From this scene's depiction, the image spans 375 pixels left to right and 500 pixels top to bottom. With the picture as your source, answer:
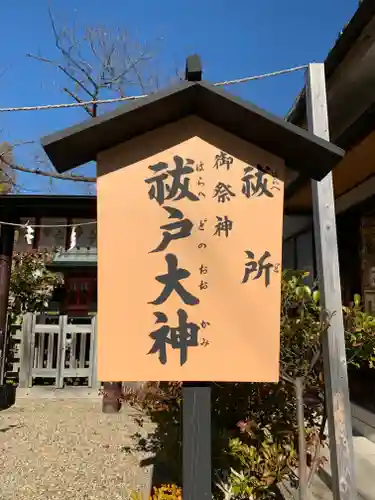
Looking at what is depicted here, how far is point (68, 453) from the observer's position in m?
5.53

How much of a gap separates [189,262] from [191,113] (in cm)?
91

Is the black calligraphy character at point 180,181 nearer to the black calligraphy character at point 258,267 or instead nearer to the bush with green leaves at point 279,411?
the black calligraphy character at point 258,267

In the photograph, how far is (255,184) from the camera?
248 centimetres

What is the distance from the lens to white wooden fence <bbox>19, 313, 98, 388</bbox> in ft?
30.2

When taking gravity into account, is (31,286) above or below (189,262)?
above

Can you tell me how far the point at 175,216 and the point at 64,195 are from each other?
260 inches

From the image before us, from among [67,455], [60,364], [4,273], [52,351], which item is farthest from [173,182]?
[52,351]

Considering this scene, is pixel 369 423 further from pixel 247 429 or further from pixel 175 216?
pixel 175 216

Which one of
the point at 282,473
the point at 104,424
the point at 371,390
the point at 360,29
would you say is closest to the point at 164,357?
the point at 282,473

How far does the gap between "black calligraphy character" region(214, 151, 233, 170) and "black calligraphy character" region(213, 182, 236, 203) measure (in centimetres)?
11

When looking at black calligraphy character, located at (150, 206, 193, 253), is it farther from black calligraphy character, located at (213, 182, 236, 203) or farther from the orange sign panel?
black calligraphy character, located at (213, 182, 236, 203)

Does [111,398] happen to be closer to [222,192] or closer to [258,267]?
[258,267]

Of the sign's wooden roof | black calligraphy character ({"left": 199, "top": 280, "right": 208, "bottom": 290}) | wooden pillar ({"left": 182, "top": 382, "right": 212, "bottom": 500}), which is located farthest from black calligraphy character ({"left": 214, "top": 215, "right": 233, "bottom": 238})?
wooden pillar ({"left": 182, "top": 382, "right": 212, "bottom": 500})

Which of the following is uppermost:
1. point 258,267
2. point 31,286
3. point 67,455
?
point 31,286
